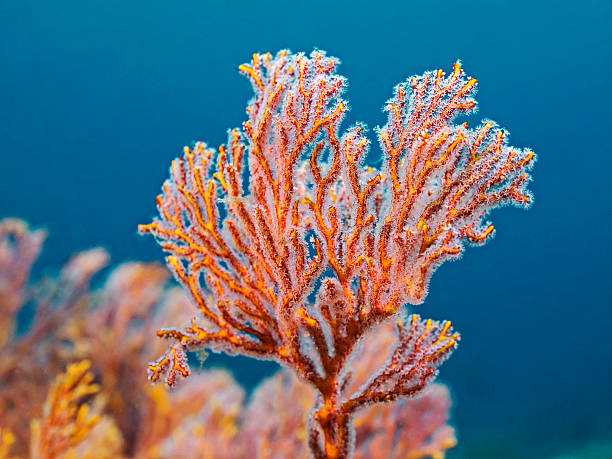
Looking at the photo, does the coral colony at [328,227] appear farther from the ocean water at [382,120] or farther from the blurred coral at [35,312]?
the ocean water at [382,120]

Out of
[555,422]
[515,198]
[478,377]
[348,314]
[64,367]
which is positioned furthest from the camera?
[478,377]

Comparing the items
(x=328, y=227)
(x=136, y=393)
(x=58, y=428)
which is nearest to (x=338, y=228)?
(x=328, y=227)

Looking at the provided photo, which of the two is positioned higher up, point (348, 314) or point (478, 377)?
point (478, 377)

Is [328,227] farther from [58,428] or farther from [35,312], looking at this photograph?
[35,312]

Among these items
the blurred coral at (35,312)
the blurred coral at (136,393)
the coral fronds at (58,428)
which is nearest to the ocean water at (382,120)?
the blurred coral at (136,393)

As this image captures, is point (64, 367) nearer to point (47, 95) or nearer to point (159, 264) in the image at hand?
point (159, 264)

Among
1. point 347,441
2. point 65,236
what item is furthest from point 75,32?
point 347,441
